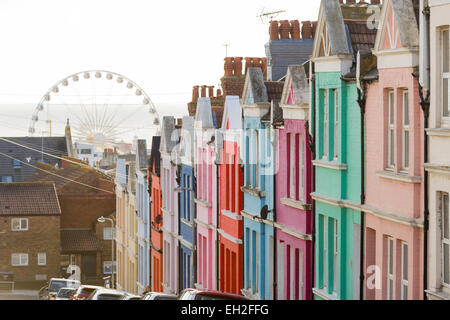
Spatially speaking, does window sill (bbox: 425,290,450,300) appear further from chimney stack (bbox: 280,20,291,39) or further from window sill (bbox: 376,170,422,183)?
chimney stack (bbox: 280,20,291,39)

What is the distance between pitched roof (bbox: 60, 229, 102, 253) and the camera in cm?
7619

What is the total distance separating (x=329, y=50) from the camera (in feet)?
71.9

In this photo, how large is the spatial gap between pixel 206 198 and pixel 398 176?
56.0ft

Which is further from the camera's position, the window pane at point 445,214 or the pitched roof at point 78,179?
the pitched roof at point 78,179

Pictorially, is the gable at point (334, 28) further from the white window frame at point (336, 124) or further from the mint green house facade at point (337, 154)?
the white window frame at point (336, 124)

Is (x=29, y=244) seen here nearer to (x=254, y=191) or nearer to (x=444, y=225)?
(x=254, y=191)

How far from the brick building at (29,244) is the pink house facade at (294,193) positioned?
2021 inches

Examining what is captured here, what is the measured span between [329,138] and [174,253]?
1864cm

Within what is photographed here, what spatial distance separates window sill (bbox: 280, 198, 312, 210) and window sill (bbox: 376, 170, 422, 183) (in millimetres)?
4679

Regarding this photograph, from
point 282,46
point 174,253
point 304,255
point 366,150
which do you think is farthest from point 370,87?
point 174,253

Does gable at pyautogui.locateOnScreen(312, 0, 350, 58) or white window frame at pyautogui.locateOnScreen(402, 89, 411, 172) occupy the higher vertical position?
gable at pyautogui.locateOnScreen(312, 0, 350, 58)

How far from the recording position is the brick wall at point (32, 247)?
75.3 metres

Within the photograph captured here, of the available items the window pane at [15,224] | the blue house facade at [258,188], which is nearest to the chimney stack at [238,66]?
the blue house facade at [258,188]

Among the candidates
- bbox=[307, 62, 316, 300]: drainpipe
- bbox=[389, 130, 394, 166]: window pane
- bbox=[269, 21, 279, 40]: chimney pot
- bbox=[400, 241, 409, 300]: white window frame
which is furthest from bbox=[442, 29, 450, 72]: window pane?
bbox=[269, 21, 279, 40]: chimney pot
